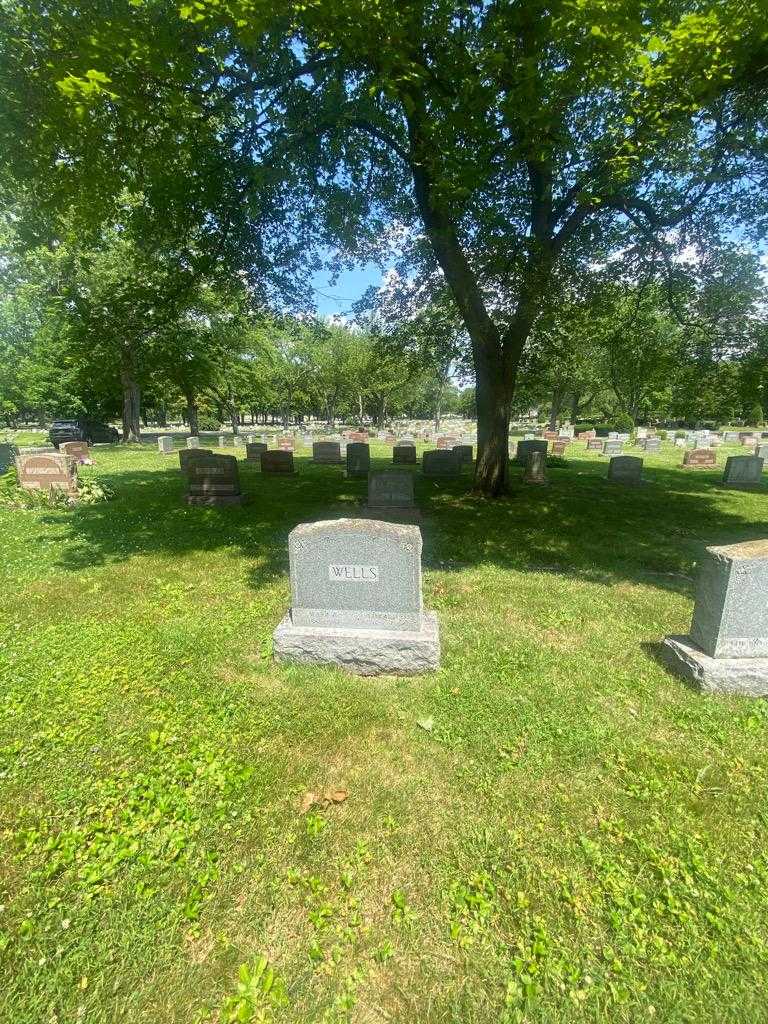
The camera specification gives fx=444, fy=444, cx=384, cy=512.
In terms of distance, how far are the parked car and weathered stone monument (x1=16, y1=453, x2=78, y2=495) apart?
19.1 m

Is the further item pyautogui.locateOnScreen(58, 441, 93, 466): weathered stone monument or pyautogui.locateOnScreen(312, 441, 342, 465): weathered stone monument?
pyautogui.locateOnScreen(312, 441, 342, 465): weathered stone monument

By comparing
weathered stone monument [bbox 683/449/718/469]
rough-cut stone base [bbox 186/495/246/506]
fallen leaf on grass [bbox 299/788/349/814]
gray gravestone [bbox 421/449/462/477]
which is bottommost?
fallen leaf on grass [bbox 299/788/349/814]

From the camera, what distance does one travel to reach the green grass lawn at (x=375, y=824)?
2025mm

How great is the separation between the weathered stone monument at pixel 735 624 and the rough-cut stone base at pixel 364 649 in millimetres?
2482

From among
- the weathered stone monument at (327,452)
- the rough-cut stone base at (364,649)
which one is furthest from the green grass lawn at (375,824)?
the weathered stone monument at (327,452)

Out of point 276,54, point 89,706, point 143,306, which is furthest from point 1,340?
point 89,706

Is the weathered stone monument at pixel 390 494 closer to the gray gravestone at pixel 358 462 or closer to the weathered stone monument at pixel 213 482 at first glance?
the weathered stone monument at pixel 213 482

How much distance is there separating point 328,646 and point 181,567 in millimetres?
3643

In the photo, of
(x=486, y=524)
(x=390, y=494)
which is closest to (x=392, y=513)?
(x=390, y=494)

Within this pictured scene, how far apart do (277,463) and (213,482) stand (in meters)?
5.25

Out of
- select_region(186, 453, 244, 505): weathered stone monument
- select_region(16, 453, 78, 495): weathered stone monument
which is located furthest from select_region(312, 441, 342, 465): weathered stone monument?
select_region(16, 453, 78, 495): weathered stone monument

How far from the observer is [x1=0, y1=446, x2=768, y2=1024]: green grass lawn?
203 cm

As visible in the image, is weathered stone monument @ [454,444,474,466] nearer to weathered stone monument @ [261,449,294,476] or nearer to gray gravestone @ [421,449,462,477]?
gray gravestone @ [421,449,462,477]

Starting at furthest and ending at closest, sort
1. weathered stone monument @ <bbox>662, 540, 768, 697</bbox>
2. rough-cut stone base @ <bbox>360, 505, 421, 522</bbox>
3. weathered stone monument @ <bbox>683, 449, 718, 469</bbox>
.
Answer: weathered stone monument @ <bbox>683, 449, 718, 469</bbox>, rough-cut stone base @ <bbox>360, 505, 421, 522</bbox>, weathered stone monument @ <bbox>662, 540, 768, 697</bbox>
